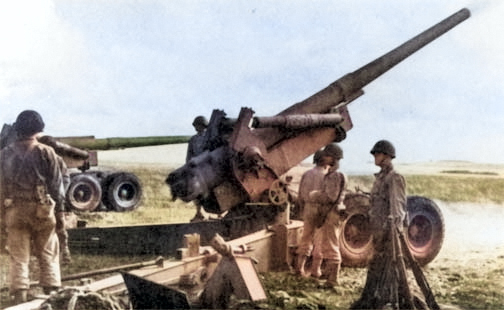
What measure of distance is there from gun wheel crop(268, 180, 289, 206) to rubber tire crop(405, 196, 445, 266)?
1.34m

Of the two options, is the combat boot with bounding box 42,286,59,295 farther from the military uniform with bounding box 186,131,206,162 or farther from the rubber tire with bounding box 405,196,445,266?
the rubber tire with bounding box 405,196,445,266

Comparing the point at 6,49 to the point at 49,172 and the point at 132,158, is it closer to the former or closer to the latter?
the point at 49,172

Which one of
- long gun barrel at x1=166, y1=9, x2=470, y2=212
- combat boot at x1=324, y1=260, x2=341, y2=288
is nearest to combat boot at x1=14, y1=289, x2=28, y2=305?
long gun barrel at x1=166, y1=9, x2=470, y2=212

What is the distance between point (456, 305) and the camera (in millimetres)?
7051

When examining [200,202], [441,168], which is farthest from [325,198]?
[441,168]

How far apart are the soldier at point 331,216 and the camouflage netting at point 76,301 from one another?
242 centimetres

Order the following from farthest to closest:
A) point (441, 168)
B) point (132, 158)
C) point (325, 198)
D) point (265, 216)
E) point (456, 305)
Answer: point (132, 158) → point (441, 168) → point (265, 216) → point (325, 198) → point (456, 305)

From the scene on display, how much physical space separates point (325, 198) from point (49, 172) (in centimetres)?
270

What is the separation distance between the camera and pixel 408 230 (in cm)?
816

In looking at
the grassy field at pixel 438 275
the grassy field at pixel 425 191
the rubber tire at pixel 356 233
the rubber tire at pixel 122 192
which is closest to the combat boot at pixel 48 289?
the grassy field at pixel 438 275

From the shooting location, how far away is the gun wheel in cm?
792

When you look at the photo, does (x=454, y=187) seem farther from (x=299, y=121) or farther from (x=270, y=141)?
(x=270, y=141)

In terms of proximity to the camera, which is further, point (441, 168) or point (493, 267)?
point (441, 168)

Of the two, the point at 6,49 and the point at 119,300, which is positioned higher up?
the point at 6,49
